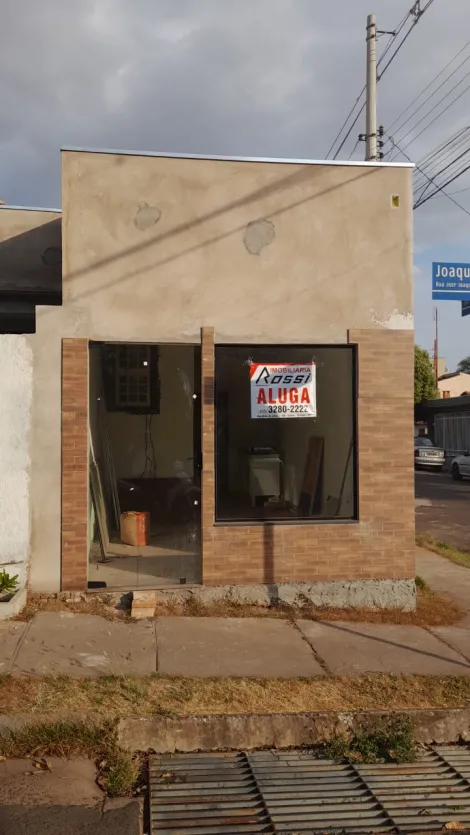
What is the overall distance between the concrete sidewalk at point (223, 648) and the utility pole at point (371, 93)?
7.82 meters

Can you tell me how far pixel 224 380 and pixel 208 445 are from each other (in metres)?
0.72

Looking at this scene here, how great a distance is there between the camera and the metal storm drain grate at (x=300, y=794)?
3.73 metres

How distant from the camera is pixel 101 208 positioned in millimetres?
7141

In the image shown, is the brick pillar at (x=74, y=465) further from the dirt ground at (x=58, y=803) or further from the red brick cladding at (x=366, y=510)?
the dirt ground at (x=58, y=803)

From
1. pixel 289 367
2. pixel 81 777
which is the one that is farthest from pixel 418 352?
pixel 81 777

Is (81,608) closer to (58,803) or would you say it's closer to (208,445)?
(208,445)

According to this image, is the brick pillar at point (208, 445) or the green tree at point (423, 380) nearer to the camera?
the brick pillar at point (208, 445)

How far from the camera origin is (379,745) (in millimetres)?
4656

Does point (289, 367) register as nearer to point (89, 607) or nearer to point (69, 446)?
point (69, 446)

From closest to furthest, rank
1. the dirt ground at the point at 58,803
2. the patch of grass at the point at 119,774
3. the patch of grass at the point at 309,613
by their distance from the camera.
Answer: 1. the dirt ground at the point at 58,803
2. the patch of grass at the point at 119,774
3. the patch of grass at the point at 309,613

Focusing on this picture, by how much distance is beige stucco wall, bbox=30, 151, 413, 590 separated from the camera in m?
7.11

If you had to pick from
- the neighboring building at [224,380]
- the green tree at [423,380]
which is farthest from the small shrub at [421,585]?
the green tree at [423,380]

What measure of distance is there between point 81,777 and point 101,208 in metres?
5.28

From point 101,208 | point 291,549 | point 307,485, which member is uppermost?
point 101,208
